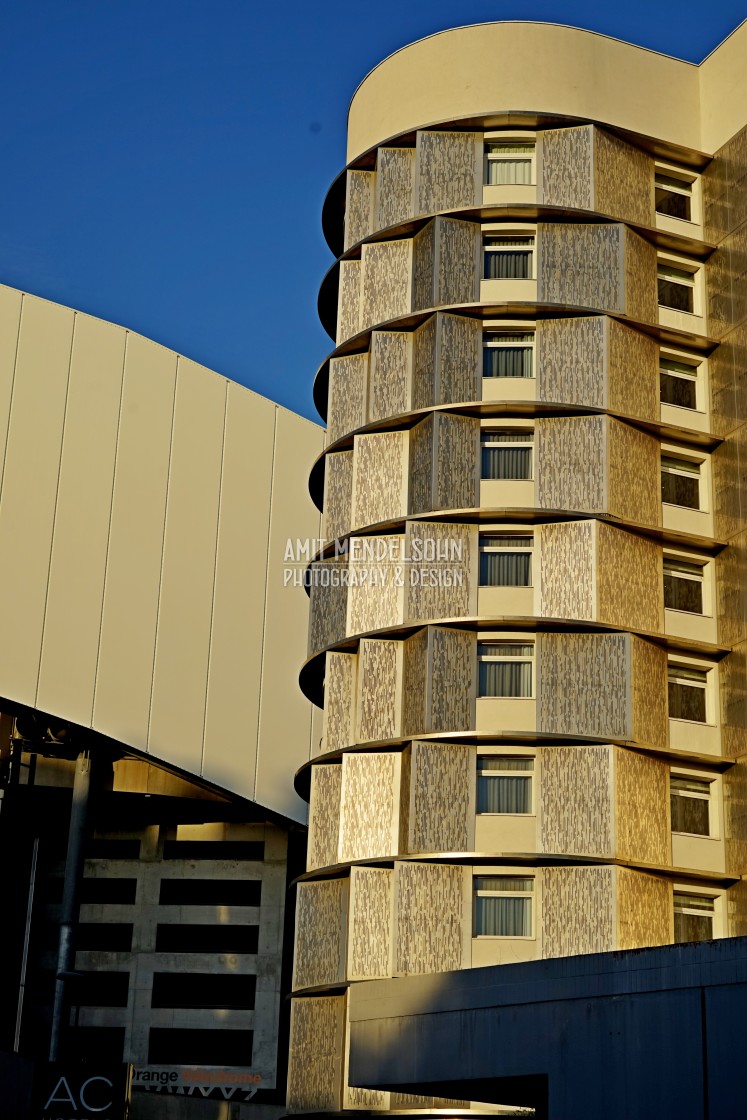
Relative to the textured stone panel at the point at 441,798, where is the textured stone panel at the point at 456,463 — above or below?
above

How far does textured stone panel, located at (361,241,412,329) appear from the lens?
105 ft

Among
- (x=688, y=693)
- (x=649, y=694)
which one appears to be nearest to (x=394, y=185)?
(x=649, y=694)

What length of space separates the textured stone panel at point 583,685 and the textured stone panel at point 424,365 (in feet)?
18.3

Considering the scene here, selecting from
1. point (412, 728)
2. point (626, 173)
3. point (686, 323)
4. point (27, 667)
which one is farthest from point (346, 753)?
point (27, 667)

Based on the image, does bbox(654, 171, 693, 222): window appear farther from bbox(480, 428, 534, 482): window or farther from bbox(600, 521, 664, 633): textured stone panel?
bbox(600, 521, 664, 633): textured stone panel

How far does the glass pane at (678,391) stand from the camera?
3112 cm

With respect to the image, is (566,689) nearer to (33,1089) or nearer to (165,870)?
(33,1089)

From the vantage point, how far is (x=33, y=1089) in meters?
31.7

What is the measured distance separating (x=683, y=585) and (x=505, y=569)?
3.73 m

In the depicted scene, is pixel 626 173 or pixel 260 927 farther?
pixel 260 927

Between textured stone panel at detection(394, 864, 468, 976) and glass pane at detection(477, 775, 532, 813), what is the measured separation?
1.32 m

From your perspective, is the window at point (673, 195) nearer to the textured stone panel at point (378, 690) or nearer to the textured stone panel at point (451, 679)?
the textured stone panel at point (451, 679)

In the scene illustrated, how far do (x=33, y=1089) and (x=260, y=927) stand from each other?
2072 centimetres

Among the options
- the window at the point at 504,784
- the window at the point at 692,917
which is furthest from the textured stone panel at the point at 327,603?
the window at the point at 692,917
